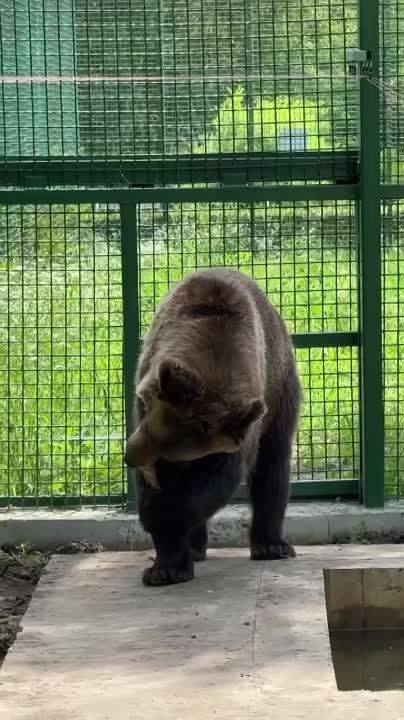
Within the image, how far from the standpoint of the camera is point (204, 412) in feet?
19.4

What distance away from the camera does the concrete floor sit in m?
4.70

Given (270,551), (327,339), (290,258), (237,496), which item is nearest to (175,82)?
(290,258)

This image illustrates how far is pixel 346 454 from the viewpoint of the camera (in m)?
8.21

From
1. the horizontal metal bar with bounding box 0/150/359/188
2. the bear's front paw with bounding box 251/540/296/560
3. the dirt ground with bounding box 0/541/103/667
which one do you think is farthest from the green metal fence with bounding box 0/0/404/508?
the bear's front paw with bounding box 251/540/296/560

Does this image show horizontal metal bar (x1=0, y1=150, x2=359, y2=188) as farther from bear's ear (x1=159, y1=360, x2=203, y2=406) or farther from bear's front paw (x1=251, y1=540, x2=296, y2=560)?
bear's ear (x1=159, y1=360, x2=203, y2=406)

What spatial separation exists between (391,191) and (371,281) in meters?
0.57

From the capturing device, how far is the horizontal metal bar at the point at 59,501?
812 cm

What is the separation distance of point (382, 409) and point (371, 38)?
2279 mm

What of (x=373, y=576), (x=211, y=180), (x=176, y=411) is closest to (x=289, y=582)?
(x=373, y=576)

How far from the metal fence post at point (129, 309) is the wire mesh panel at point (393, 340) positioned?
61.7 inches

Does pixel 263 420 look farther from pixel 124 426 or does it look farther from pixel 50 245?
pixel 50 245

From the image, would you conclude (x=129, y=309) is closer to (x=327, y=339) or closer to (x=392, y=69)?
(x=327, y=339)

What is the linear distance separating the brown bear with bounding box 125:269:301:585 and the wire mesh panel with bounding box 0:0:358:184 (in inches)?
52.4

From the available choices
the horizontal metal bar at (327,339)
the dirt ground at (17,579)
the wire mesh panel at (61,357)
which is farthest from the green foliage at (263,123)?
the dirt ground at (17,579)
